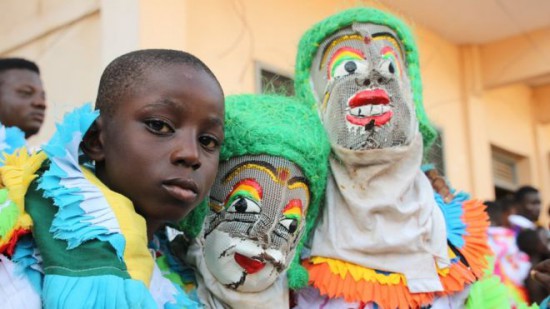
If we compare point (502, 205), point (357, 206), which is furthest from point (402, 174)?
point (502, 205)

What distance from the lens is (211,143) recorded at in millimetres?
1358

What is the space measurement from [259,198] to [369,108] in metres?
0.38

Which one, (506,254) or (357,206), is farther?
(506,254)

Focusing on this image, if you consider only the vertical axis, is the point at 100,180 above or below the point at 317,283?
above

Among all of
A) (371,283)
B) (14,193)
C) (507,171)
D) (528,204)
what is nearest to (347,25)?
(371,283)

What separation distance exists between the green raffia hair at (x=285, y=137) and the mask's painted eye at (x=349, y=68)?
0.13 meters

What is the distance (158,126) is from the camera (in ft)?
4.16

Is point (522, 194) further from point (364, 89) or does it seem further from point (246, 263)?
point (246, 263)

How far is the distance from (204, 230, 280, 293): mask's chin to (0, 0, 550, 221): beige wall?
0.97 m

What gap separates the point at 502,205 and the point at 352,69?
3571mm

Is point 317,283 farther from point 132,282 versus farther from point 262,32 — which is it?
point 262,32

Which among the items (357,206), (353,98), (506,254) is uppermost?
(353,98)

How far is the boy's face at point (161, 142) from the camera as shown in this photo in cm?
125

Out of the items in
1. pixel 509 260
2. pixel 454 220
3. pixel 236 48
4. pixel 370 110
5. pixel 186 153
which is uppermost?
pixel 236 48
